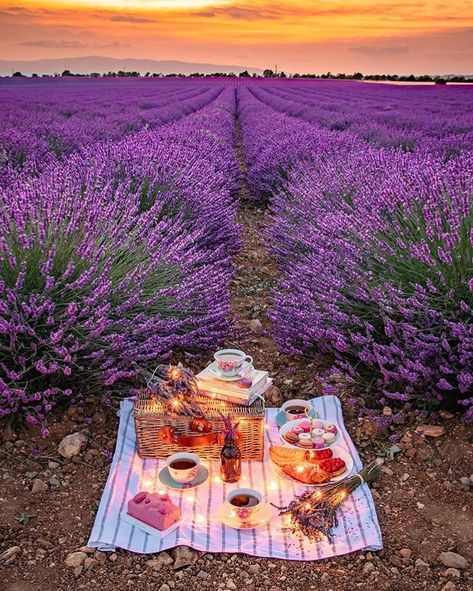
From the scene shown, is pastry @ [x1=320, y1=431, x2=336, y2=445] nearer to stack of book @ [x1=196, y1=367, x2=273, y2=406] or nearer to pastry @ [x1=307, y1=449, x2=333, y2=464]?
pastry @ [x1=307, y1=449, x2=333, y2=464]

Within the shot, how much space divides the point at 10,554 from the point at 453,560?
156 cm

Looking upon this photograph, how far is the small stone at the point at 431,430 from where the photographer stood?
299 centimetres

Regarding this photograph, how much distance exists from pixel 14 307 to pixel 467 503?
208 cm

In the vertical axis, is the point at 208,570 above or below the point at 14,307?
below

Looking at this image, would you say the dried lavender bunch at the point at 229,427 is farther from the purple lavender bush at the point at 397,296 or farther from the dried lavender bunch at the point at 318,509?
the purple lavender bush at the point at 397,296

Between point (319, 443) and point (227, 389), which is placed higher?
point (227, 389)

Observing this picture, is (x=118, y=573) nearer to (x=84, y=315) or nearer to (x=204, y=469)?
(x=204, y=469)

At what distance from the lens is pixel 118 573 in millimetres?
2277

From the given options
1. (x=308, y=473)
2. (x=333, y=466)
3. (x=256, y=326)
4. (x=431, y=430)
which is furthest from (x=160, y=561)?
(x=256, y=326)

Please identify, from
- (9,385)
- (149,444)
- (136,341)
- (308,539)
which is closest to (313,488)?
(308,539)

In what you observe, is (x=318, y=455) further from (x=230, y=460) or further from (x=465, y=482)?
(x=465, y=482)

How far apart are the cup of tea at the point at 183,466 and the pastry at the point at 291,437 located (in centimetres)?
43

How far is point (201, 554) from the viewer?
2.38 metres

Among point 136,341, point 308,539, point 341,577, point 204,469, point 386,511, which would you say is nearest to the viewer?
point 341,577
